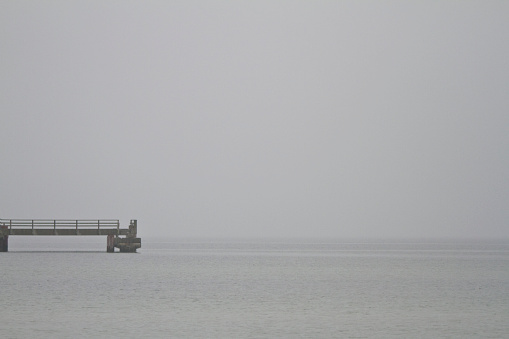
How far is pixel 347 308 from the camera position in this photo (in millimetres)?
46781

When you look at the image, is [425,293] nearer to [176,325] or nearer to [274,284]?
[274,284]

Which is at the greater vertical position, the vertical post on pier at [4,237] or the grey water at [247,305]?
the vertical post on pier at [4,237]

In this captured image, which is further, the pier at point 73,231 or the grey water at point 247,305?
the pier at point 73,231

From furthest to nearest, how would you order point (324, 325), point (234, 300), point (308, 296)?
point (308, 296) → point (234, 300) → point (324, 325)

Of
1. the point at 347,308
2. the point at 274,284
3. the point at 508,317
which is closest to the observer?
the point at 508,317

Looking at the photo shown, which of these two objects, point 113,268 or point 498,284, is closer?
point 498,284

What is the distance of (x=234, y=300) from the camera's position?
51.2 meters

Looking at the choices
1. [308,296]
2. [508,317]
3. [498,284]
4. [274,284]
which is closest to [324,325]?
[508,317]

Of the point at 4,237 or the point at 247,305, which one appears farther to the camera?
the point at 4,237

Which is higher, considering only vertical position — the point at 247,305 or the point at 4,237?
the point at 4,237

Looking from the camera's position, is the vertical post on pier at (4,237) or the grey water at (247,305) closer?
the grey water at (247,305)

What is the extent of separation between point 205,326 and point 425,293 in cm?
2508

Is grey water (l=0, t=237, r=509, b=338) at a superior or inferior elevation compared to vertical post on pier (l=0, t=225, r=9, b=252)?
inferior

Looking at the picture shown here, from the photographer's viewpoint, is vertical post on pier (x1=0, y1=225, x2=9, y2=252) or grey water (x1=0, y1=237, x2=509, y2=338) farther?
vertical post on pier (x1=0, y1=225, x2=9, y2=252)
